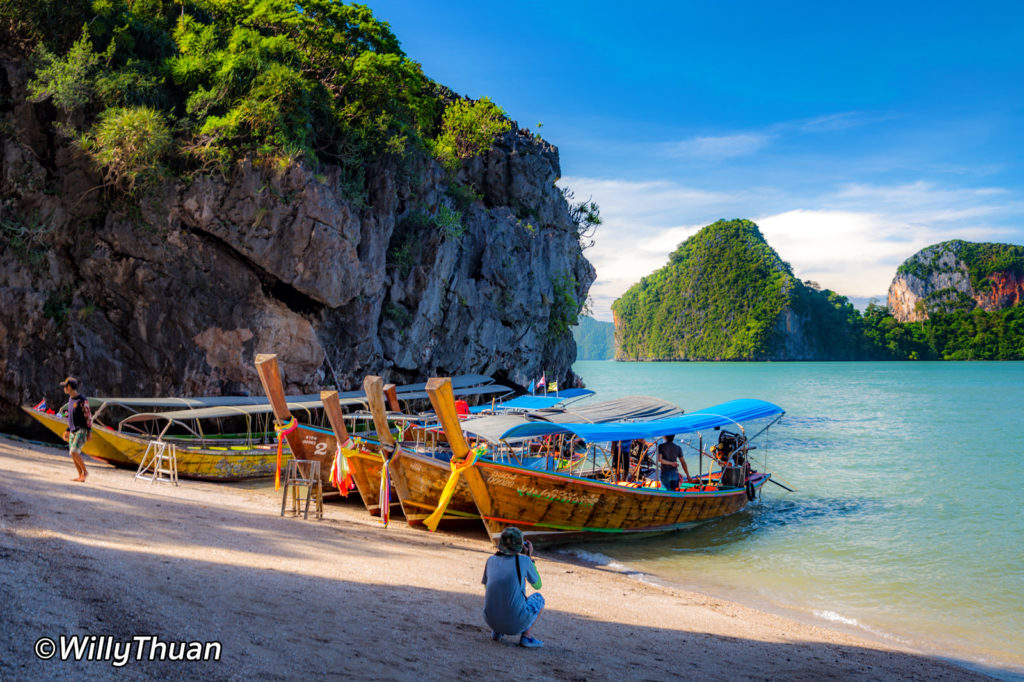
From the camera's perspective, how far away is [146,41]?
24344mm

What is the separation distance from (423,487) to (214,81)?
19.6 meters

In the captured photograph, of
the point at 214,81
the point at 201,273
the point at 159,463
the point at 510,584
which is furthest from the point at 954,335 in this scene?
the point at 510,584

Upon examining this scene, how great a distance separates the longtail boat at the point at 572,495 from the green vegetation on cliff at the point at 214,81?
653 inches

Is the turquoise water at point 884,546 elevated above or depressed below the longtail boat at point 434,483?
below

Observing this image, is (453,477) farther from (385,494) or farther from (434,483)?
(385,494)

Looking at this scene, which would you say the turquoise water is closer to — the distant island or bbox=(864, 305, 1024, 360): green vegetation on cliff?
the distant island

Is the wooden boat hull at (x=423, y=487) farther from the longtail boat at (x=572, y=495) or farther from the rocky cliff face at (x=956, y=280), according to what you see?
the rocky cliff face at (x=956, y=280)

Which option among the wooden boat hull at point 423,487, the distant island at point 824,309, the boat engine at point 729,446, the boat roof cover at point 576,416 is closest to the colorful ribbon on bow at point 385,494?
the wooden boat hull at point 423,487

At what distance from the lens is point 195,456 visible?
1572cm

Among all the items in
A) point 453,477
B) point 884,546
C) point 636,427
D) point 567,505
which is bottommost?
point 884,546

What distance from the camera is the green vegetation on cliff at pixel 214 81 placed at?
21.2m

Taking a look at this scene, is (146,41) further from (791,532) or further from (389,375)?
(791,532)

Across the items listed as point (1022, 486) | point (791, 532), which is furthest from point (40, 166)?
point (1022, 486)

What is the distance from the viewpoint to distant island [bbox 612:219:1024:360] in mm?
131000
